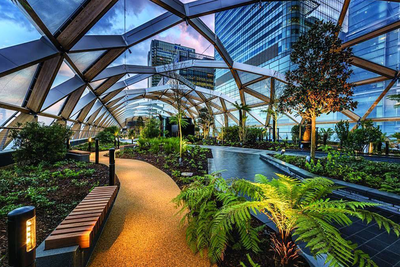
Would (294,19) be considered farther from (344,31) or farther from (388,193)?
(388,193)

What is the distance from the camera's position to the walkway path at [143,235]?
205 centimetres

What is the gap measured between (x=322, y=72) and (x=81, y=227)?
Result: 26.6 ft

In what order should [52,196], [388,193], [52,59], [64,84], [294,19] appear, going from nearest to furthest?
[388,193], [52,196], [52,59], [64,84], [294,19]

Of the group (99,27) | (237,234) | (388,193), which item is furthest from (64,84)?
(388,193)

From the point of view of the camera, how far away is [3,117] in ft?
26.2

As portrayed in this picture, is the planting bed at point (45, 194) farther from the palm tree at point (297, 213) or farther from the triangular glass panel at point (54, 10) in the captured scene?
the triangular glass panel at point (54, 10)

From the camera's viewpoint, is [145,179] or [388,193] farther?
[145,179]

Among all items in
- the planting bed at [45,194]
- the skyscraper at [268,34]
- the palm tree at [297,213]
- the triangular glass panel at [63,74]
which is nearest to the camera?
the palm tree at [297,213]

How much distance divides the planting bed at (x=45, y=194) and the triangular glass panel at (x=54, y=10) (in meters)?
5.60

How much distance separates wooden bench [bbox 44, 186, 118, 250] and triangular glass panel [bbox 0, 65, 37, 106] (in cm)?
815

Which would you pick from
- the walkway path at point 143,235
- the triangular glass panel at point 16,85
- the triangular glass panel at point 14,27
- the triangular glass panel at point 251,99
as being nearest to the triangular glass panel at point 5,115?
the triangular glass panel at point 16,85

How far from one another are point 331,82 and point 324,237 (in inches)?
258

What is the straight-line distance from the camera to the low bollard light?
1.15 metres

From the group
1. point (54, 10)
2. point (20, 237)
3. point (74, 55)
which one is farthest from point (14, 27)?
point (20, 237)
